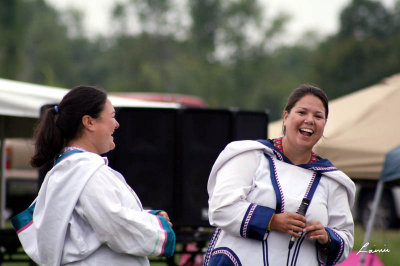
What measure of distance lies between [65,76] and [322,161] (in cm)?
6084

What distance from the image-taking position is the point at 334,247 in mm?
3514

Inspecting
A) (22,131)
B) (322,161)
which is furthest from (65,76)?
(322,161)

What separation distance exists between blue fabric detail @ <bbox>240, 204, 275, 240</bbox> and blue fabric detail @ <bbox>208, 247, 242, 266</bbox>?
0.13 m

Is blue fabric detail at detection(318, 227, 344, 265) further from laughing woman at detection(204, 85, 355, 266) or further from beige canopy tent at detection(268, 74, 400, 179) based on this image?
beige canopy tent at detection(268, 74, 400, 179)

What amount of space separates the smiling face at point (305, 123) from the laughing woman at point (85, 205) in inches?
29.7

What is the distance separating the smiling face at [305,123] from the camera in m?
3.63

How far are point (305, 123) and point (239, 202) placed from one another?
52 centimetres

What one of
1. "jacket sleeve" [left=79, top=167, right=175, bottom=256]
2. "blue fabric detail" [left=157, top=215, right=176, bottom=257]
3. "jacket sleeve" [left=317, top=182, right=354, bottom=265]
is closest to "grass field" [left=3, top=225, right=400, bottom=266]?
"jacket sleeve" [left=317, top=182, right=354, bottom=265]

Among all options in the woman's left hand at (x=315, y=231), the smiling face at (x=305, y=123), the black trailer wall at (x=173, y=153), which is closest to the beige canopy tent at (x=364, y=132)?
the black trailer wall at (x=173, y=153)

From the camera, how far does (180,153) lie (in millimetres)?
6062

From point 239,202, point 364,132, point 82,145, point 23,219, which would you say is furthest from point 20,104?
point 239,202

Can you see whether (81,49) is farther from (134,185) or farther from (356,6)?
(134,185)

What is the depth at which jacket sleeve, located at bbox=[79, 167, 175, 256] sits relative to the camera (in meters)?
3.16

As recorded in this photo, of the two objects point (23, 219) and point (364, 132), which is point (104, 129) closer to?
point (23, 219)
